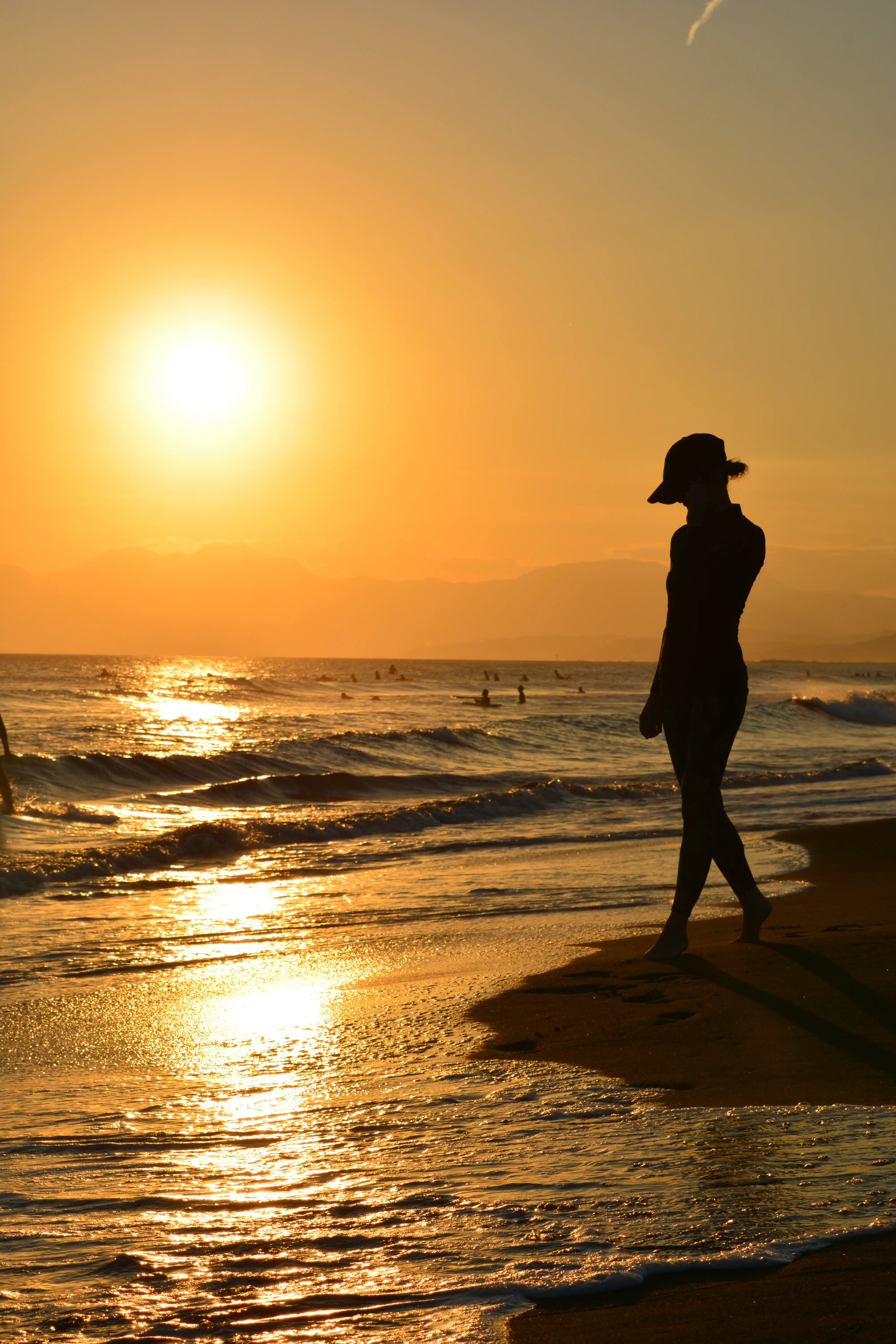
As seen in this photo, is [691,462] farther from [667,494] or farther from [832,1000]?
[832,1000]

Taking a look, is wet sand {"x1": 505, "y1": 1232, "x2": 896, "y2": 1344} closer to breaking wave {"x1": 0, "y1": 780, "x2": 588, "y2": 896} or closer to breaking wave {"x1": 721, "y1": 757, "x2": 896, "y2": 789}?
breaking wave {"x1": 0, "y1": 780, "x2": 588, "y2": 896}

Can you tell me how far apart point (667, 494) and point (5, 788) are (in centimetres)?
1261

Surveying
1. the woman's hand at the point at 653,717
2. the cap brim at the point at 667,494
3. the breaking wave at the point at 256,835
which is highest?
the cap brim at the point at 667,494

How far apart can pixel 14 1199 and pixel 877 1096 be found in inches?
86.5

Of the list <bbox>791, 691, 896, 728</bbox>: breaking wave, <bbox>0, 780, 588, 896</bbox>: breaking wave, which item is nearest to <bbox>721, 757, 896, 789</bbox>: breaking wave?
<bbox>0, 780, 588, 896</bbox>: breaking wave

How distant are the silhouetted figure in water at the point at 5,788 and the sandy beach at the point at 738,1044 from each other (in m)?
10.5

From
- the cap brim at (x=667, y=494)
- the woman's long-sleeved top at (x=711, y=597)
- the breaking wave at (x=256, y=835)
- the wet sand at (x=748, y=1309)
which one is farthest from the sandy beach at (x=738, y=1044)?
the breaking wave at (x=256, y=835)

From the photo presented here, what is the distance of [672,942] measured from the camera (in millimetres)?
4945

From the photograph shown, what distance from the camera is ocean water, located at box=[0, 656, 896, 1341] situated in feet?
6.85

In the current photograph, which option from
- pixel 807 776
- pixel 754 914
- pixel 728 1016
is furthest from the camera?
pixel 807 776

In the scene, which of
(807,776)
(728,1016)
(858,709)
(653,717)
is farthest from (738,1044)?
(858,709)

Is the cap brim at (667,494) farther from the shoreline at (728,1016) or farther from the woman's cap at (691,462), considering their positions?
the shoreline at (728,1016)

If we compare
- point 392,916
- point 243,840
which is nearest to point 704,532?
point 392,916

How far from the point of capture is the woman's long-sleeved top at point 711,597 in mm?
4551
